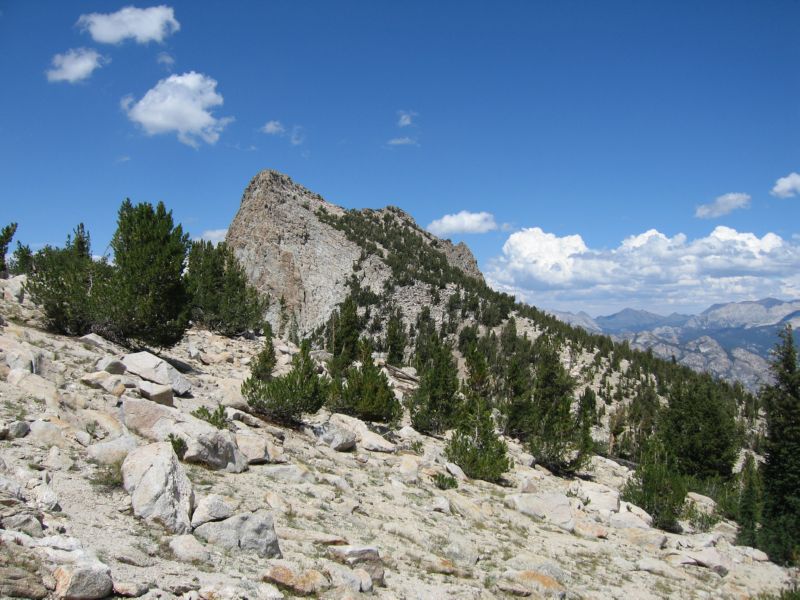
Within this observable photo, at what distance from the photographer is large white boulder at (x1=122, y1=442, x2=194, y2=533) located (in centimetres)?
663

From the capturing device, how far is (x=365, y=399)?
22844mm

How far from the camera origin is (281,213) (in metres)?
95.0

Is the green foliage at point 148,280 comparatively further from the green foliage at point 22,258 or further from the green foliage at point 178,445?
the green foliage at point 22,258

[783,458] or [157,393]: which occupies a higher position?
[157,393]

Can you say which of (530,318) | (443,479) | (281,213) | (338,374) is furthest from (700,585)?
(281,213)

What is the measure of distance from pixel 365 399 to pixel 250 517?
1593 cm

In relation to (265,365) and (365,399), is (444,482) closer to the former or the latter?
(365,399)

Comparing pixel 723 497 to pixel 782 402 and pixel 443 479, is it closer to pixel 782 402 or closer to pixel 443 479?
pixel 782 402

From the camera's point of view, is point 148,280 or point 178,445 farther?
point 148,280

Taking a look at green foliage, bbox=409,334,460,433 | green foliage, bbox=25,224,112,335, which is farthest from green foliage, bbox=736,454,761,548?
green foliage, bbox=25,224,112,335

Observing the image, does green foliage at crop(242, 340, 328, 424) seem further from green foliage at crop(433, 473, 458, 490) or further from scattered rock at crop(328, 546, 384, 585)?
scattered rock at crop(328, 546, 384, 585)

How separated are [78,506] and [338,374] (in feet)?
80.2

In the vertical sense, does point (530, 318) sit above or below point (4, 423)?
above

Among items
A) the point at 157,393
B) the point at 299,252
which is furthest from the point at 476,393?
the point at 299,252
